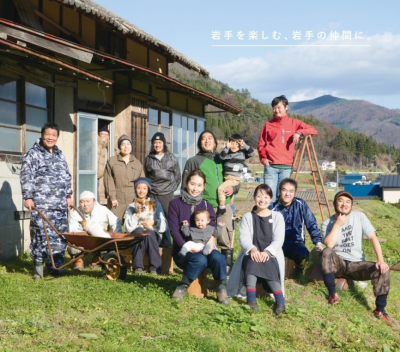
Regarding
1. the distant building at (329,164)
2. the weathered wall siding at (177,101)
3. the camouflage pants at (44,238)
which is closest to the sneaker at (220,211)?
the camouflage pants at (44,238)

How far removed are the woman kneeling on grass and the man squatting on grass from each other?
0.76m

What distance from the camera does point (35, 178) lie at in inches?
253

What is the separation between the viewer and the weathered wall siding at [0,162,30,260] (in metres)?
7.64

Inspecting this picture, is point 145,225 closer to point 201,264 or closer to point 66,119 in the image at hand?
point 201,264

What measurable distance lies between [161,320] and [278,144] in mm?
3581

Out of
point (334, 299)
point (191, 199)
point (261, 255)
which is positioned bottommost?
point (334, 299)

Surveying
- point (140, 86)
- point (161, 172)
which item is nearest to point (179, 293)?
point (161, 172)

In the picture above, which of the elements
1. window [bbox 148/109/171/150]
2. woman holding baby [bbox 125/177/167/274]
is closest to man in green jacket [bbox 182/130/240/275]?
woman holding baby [bbox 125/177/167/274]

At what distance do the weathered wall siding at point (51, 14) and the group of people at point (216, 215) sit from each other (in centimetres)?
341

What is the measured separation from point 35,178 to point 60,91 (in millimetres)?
3179

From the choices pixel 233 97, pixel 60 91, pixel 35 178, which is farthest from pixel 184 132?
pixel 233 97

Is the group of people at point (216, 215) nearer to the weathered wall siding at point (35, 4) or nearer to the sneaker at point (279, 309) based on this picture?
the sneaker at point (279, 309)

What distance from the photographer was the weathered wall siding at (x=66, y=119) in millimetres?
9109

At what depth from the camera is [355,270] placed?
20.2ft
